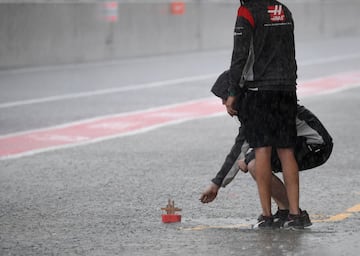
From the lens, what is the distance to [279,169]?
7438 mm

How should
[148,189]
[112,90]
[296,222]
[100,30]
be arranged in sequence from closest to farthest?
[296,222]
[148,189]
[112,90]
[100,30]

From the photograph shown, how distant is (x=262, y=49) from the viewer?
23.5 feet

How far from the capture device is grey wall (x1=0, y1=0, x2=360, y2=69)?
23.6 metres

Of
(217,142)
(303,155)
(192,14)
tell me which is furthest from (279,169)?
(192,14)

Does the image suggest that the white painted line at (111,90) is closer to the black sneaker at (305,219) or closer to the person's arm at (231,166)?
the person's arm at (231,166)

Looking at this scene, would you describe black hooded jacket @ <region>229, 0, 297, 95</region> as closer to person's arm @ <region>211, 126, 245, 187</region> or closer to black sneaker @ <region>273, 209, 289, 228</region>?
person's arm @ <region>211, 126, 245, 187</region>

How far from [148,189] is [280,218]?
6.72 feet

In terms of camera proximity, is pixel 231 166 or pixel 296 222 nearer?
pixel 296 222

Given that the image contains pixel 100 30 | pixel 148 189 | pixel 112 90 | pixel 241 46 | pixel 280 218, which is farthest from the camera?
pixel 100 30

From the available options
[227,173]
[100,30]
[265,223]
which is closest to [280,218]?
[265,223]

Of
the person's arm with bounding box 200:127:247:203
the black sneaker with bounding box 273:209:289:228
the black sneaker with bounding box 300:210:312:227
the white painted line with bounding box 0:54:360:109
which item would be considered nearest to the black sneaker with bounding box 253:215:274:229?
the black sneaker with bounding box 273:209:289:228

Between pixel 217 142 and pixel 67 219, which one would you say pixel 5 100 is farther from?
pixel 67 219

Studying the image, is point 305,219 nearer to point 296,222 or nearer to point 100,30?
point 296,222

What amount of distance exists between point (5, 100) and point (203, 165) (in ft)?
23.5
